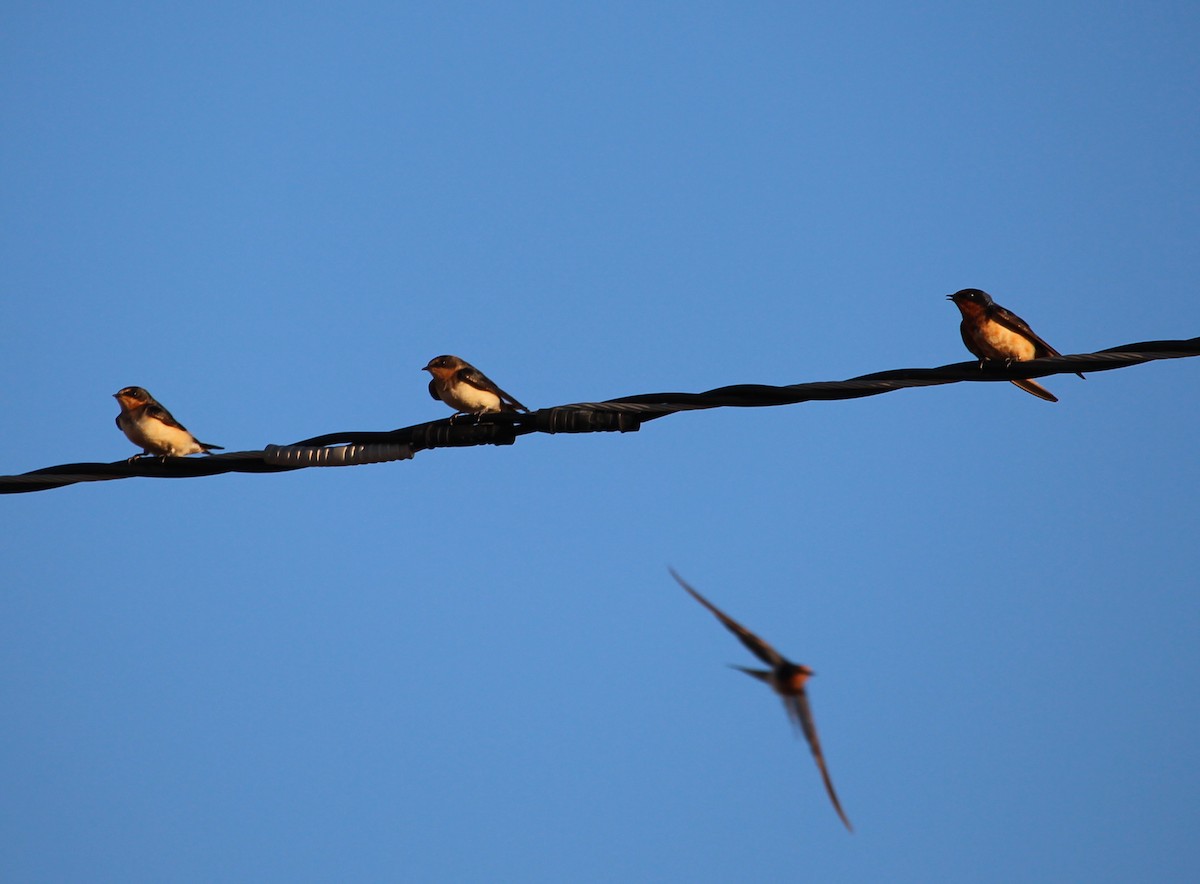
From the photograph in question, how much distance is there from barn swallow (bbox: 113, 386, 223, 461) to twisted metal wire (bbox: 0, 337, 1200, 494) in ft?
12.2

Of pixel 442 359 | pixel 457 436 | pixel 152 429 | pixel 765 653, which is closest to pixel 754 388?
pixel 457 436

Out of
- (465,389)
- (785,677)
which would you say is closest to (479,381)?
(465,389)

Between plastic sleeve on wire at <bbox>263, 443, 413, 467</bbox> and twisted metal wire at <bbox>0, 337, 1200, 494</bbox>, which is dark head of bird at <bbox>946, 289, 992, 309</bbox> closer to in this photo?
twisted metal wire at <bbox>0, 337, 1200, 494</bbox>

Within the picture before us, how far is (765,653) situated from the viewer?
5.57m

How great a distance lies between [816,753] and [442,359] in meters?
7.03

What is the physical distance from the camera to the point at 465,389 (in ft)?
37.2

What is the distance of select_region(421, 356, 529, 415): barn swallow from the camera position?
11297mm

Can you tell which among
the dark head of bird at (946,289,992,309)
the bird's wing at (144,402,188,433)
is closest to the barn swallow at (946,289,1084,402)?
the dark head of bird at (946,289,992,309)

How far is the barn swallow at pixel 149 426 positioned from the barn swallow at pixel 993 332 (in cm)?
682

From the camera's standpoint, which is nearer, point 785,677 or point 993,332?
point 785,677

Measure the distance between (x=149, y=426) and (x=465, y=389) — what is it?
3.21 metres

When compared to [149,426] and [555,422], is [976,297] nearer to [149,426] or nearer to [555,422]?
[555,422]

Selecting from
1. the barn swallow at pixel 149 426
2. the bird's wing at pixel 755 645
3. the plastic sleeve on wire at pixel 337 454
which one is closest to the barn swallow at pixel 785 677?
the bird's wing at pixel 755 645

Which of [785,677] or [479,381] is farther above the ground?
[479,381]
